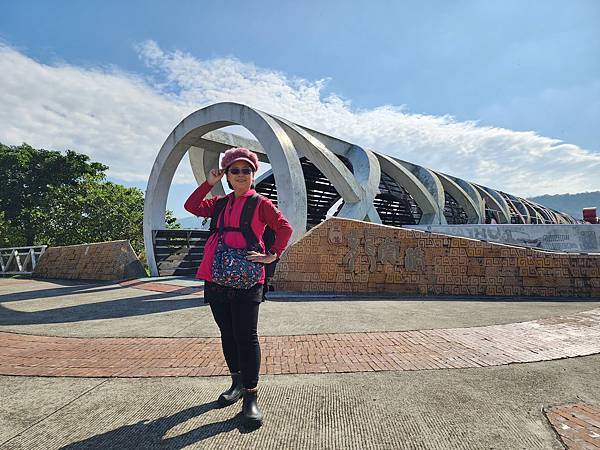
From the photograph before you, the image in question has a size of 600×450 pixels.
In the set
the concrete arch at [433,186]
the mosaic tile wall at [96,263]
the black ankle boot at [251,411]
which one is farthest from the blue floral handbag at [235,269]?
the concrete arch at [433,186]

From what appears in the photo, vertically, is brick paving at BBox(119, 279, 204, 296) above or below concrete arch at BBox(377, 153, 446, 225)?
below

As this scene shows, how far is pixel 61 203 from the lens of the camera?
74.5 feet

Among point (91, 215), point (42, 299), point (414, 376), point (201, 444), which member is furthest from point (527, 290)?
point (91, 215)

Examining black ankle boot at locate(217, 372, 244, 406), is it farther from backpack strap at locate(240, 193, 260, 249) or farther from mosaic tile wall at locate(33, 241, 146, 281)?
mosaic tile wall at locate(33, 241, 146, 281)

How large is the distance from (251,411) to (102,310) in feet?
16.5

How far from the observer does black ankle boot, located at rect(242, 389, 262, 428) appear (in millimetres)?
1976

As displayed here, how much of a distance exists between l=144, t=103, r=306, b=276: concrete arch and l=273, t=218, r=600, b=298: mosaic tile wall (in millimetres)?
1719

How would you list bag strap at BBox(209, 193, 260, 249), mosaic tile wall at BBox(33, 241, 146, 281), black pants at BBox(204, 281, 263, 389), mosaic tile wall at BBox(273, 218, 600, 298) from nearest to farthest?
black pants at BBox(204, 281, 263, 389)
bag strap at BBox(209, 193, 260, 249)
mosaic tile wall at BBox(273, 218, 600, 298)
mosaic tile wall at BBox(33, 241, 146, 281)

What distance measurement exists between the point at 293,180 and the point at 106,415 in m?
7.89

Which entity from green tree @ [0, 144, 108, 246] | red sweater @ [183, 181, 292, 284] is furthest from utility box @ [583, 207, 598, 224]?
green tree @ [0, 144, 108, 246]

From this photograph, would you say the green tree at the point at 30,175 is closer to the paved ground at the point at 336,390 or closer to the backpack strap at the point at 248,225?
the paved ground at the point at 336,390

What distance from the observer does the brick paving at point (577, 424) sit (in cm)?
179

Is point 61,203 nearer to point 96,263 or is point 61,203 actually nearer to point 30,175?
point 30,175

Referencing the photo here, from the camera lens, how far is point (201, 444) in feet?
6.00
